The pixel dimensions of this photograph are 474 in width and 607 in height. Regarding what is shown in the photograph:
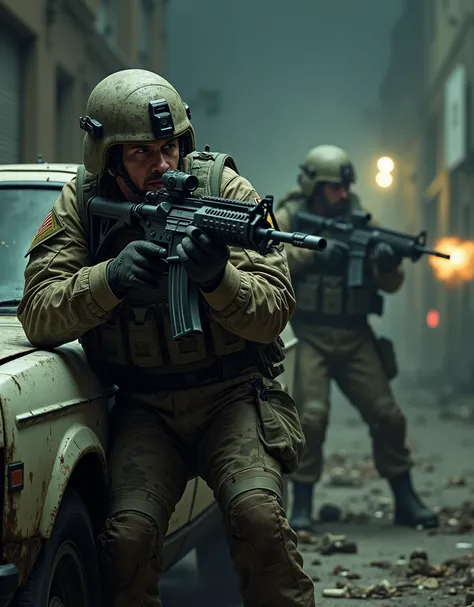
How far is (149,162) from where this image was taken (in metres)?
3.82

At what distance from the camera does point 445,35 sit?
27.8 m

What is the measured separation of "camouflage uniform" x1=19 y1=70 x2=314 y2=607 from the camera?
353cm

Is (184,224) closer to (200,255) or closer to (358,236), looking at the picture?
(200,255)

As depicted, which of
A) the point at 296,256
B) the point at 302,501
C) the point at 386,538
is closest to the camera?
the point at 386,538

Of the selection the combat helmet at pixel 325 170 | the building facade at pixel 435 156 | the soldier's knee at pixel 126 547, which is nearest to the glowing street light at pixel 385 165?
the building facade at pixel 435 156

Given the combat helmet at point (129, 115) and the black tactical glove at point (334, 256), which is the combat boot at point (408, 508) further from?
the combat helmet at point (129, 115)

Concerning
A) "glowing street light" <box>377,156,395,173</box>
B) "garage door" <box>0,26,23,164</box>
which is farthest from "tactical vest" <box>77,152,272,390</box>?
"glowing street light" <box>377,156,395,173</box>

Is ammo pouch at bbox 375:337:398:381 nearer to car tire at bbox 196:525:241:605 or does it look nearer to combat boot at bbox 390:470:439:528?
combat boot at bbox 390:470:439:528

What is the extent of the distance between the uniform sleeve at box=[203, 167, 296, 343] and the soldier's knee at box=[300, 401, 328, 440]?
358cm

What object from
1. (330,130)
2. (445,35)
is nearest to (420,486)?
(445,35)

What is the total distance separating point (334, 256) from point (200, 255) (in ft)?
14.0

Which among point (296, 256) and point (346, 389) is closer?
point (296, 256)

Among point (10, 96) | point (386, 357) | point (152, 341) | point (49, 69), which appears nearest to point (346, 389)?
point (386, 357)

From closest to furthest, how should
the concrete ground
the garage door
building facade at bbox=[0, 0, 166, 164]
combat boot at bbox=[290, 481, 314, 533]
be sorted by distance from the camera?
the concrete ground < combat boot at bbox=[290, 481, 314, 533] < the garage door < building facade at bbox=[0, 0, 166, 164]
